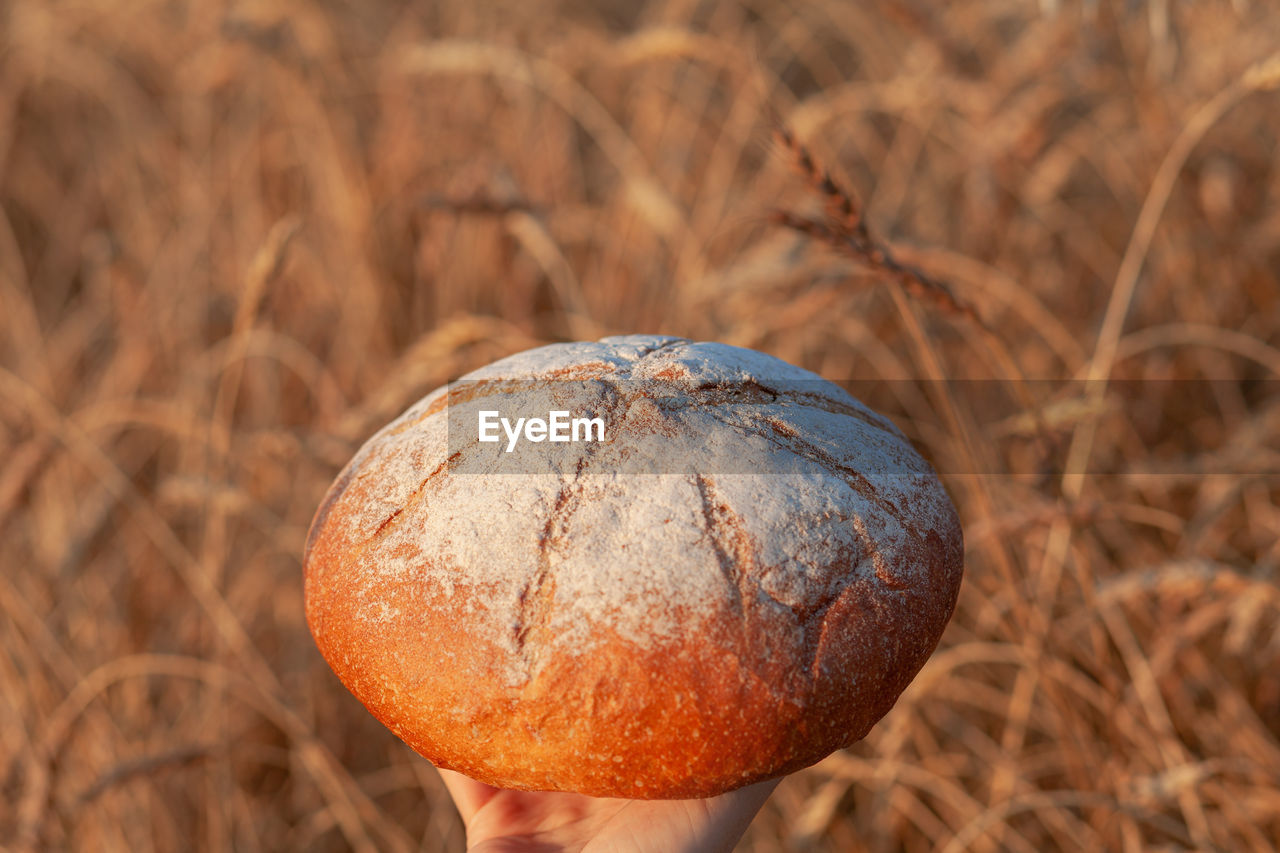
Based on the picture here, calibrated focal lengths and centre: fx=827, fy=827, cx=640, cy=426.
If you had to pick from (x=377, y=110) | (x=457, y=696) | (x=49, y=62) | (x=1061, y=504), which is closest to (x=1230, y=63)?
(x=1061, y=504)

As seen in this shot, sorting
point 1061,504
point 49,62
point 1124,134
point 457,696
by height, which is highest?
point 49,62

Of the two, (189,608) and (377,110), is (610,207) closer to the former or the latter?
(377,110)

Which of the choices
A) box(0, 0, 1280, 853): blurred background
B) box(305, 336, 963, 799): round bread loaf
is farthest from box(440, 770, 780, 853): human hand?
box(0, 0, 1280, 853): blurred background

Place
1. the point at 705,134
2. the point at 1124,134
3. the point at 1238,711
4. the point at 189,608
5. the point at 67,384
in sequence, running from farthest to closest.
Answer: the point at 705,134 → the point at 67,384 → the point at 1124,134 → the point at 189,608 → the point at 1238,711

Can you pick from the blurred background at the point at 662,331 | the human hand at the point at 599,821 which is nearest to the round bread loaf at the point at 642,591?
the human hand at the point at 599,821

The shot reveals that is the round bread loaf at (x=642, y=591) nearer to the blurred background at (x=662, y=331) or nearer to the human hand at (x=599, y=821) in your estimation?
the human hand at (x=599, y=821)
